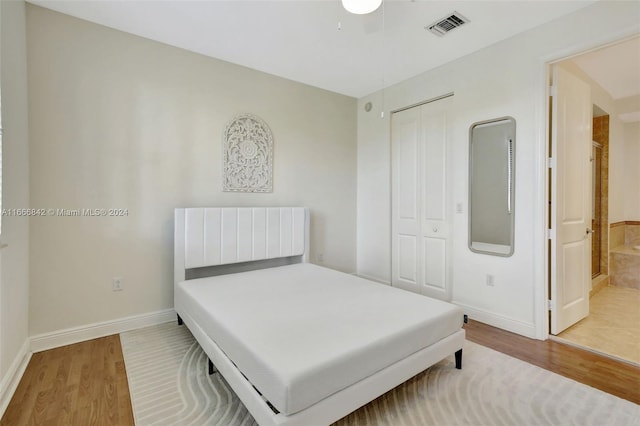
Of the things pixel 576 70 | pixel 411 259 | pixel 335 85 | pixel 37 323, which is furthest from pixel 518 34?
pixel 37 323

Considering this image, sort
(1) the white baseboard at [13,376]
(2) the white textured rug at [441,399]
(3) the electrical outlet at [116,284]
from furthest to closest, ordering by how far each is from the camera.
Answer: (3) the electrical outlet at [116,284] → (1) the white baseboard at [13,376] → (2) the white textured rug at [441,399]

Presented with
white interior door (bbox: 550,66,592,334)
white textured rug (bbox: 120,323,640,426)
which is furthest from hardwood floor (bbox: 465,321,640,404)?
white interior door (bbox: 550,66,592,334)

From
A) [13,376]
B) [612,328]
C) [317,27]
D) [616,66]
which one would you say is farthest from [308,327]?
[616,66]

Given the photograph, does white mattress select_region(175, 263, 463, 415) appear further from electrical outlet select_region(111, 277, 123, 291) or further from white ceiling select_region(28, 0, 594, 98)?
white ceiling select_region(28, 0, 594, 98)

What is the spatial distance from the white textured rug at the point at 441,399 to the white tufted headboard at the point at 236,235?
3.12ft

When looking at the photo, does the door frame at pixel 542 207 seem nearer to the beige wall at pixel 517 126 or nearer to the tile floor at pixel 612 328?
the beige wall at pixel 517 126

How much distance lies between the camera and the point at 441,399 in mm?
1809

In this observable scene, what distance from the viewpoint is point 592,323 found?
296cm

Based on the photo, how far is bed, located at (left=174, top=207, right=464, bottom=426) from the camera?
1.36 metres

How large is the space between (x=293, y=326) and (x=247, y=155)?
2225 millimetres

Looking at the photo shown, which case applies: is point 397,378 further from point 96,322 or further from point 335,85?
point 335,85

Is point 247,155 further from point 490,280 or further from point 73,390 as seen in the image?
point 490,280

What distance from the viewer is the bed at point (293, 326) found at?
136 centimetres

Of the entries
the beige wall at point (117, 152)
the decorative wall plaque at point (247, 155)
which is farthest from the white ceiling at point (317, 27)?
the decorative wall plaque at point (247, 155)
